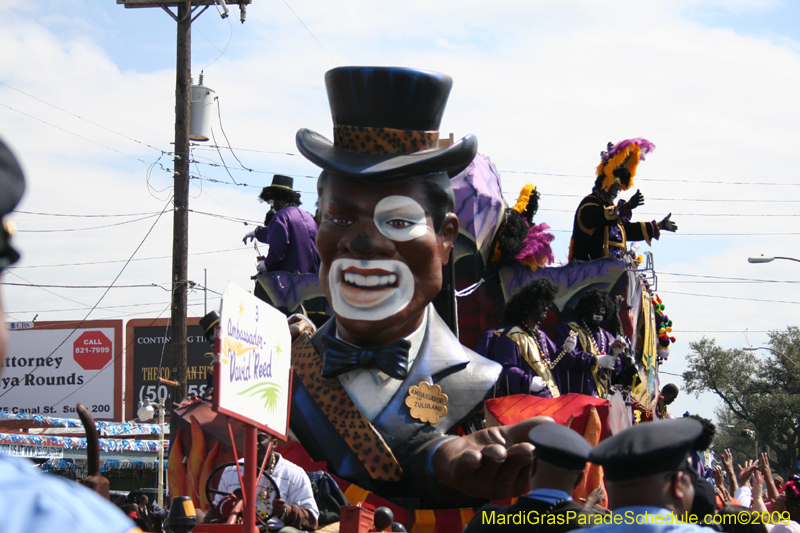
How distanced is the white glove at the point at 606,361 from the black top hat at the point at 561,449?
190 inches

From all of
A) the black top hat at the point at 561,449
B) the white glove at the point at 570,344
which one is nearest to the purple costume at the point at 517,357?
the white glove at the point at 570,344

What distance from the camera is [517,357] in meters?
6.99

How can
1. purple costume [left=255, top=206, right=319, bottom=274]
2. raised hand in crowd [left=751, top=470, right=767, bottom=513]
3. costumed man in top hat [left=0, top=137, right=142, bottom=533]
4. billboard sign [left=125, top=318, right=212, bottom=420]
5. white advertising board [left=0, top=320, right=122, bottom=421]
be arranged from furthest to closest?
white advertising board [left=0, top=320, right=122, bottom=421] < billboard sign [left=125, top=318, right=212, bottom=420] < purple costume [left=255, top=206, right=319, bottom=274] < raised hand in crowd [left=751, top=470, right=767, bottom=513] < costumed man in top hat [left=0, top=137, right=142, bottom=533]

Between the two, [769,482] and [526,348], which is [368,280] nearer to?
[526,348]

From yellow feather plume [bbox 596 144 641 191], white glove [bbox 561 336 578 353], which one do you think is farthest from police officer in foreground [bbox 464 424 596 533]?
yellow feather plume [bbox 596 144 641 191]

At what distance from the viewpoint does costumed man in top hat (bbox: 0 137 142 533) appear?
0.95m

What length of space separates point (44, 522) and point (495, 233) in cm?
766

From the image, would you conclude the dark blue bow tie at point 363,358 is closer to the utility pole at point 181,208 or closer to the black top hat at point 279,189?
the black top hat at point 279,189

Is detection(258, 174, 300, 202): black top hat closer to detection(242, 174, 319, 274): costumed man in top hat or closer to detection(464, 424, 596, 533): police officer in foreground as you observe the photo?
detection(242, 174, 319, 274): costumed man in top hat

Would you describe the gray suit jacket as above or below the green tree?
above

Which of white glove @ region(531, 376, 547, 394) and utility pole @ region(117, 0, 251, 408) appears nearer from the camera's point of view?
white glove @ region(531, 376, 547, 394)

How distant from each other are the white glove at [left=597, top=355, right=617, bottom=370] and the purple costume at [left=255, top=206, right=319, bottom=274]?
2848 millimetres

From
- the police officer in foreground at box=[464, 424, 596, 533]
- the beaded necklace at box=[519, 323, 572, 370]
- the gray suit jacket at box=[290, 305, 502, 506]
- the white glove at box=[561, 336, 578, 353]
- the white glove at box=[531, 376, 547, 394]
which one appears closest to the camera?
the police officer in foreground at box=[464, 424, 596, 533]

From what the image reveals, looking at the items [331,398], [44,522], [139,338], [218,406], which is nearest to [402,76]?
[331,398]
